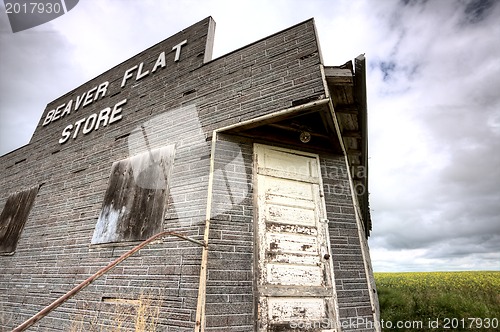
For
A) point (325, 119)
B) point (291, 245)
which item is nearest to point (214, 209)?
point (291, 245)

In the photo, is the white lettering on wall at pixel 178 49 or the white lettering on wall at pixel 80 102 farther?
the white lettering on wall at pixel 80 102

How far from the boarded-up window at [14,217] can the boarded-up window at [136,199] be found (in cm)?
350

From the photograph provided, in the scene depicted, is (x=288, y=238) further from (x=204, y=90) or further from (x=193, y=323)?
(x=204, y=90)

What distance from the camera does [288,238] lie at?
13.1ft

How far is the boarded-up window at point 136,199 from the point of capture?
14.6 feet

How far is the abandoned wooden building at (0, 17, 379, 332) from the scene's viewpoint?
359cm

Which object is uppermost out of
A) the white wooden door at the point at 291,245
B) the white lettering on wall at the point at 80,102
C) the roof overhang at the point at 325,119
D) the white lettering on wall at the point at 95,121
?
the white lettering on wall at the point at 80,102

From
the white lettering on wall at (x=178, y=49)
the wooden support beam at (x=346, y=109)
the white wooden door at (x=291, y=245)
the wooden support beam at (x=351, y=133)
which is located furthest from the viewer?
the white lettering on wall at (x=178, y=49)

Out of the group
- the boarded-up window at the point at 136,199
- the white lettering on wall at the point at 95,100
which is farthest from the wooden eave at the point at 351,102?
the white lettering on wall at the point at 95,100

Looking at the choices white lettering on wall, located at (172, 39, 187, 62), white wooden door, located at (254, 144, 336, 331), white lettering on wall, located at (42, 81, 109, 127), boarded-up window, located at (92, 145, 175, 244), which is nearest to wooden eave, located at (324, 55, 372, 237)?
white wooden door, located at (254, 144, 336, 331)

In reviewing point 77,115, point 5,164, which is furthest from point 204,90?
point 5,164

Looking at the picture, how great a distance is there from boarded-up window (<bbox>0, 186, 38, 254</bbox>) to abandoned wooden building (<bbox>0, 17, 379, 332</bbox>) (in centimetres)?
18

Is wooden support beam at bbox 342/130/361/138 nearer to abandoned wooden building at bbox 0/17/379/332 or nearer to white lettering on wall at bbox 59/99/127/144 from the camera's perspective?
abandoned wooden building at bbox 0/17/379/332

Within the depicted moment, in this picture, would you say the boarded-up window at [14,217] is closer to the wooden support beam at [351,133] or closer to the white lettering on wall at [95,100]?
the white lettering on wall at [95,100]
